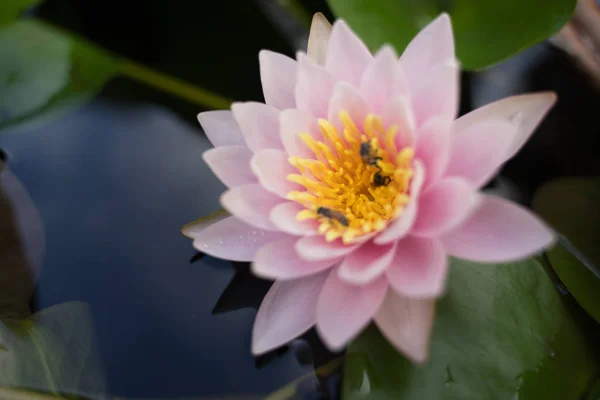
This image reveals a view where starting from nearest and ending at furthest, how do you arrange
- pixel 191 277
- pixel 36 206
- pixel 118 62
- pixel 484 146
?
pixel 484 146
pixel 191 277
pixel 36 206
pixel 118 62

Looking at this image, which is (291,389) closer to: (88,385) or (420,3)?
(88,385)

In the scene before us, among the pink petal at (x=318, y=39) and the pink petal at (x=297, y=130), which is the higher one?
the pink petal at (x=318, y=39)

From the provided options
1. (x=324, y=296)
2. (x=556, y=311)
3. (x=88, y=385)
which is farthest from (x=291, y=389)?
(x=556, y=311)

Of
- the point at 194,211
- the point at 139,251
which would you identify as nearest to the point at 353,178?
the point at 194,211

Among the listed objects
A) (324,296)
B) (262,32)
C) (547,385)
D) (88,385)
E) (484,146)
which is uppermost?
(262,32)

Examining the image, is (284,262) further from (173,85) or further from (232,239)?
(173,85)

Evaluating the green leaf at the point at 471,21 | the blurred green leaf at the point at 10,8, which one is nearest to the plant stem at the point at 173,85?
the blurred green leaf at the point at 10,8

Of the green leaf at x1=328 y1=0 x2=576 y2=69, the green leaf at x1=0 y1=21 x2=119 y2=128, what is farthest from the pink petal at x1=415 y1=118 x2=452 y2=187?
the green leaf at x1=0 y1=21 x2=119 y2=128

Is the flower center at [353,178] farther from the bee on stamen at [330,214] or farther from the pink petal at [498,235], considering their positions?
the pink petal at [498,235]
